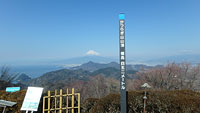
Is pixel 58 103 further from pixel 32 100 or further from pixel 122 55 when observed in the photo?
pixel 122 55

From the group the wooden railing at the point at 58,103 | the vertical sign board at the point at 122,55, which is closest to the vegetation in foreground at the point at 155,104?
the vertical sign board at the point at 122,55

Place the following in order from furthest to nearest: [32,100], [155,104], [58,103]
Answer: [58,103] < [32,100] < [155,104]

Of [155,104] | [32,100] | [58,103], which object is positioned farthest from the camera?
[58,103]

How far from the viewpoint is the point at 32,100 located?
4488mm

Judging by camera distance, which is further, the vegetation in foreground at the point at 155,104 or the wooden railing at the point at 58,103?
the wooden railing at the point at 58,103

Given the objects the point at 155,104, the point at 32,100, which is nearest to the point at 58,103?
the point at 32,100

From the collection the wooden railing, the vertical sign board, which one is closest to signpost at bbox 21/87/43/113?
the wooden railing

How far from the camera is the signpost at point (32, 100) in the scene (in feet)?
14.3

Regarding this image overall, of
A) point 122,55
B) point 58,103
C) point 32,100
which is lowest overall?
point 58,103

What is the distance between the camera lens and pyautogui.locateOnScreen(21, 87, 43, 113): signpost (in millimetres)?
4371

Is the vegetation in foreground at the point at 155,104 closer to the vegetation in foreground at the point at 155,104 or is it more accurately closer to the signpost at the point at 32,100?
the vegetation in foreground at the point at 155,104

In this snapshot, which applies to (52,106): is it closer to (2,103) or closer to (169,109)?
(2,103)

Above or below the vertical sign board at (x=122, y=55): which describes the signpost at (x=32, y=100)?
below

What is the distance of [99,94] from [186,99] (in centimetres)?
1447
